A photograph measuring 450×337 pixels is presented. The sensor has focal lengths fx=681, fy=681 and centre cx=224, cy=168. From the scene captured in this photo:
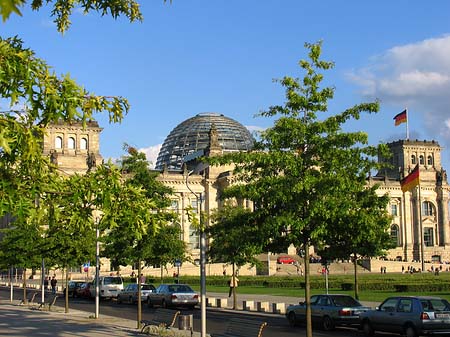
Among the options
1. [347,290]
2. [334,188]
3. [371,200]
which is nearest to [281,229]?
[334,188]

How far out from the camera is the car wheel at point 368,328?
2533cm

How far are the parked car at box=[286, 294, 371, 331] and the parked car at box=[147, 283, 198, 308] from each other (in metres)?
13.4

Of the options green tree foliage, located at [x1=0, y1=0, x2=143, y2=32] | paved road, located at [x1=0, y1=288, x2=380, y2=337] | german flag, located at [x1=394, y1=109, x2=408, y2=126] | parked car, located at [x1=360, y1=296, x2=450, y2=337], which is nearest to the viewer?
green tree foliage, located at [x1=0, y1=0, x2=143, y2=32]

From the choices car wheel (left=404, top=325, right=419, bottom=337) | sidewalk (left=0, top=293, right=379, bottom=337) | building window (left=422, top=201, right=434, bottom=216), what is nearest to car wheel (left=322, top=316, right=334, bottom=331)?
car wheel (left=404, top=325, right=419, bottom=337)

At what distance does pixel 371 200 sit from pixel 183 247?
10.6 meters

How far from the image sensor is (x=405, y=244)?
451 ft

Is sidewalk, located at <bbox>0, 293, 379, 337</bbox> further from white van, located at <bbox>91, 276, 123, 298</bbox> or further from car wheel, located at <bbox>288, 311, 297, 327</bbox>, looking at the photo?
white van, located at <bbox>91, 276, 123, 298</bbox>

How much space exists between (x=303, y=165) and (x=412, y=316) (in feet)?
25.0

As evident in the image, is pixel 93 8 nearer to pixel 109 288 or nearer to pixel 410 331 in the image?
pixel 410 331

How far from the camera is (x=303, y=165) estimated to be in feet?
62.0

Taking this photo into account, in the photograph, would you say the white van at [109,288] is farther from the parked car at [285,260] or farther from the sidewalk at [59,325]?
the parked car at [285,260]

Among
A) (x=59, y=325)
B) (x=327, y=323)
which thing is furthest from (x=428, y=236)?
(x=59, y=325)

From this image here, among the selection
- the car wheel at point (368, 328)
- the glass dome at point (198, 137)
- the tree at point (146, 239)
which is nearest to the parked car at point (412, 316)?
the car wheel at point (368, 328)

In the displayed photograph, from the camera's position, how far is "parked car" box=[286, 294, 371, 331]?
27.1 m
